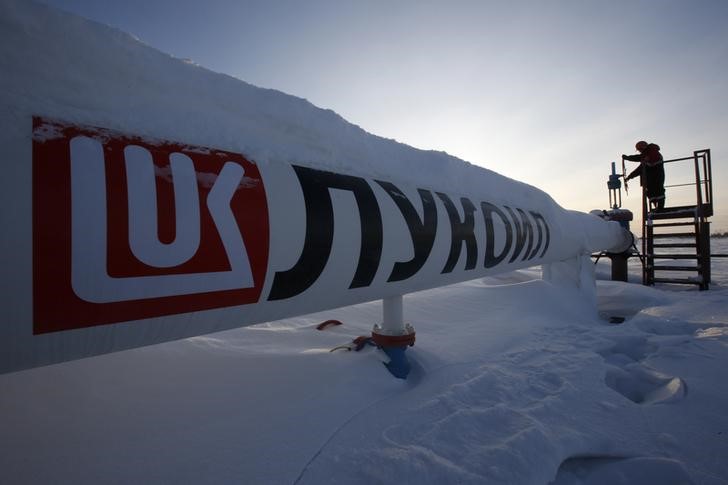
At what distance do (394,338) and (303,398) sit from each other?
0.39 m

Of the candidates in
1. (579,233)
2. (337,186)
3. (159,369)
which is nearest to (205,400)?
(159,369)

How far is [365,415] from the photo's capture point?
0.92m

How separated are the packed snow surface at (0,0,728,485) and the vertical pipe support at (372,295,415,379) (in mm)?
41

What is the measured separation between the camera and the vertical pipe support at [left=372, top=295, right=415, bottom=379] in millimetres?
1197

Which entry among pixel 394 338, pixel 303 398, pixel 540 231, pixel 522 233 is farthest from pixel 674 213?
pixel 303 398

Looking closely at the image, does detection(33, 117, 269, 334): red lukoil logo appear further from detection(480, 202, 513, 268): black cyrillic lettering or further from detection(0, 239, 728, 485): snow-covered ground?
detection(480, 202, 513, 268): black cyrillic lettering

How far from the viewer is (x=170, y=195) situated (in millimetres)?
514

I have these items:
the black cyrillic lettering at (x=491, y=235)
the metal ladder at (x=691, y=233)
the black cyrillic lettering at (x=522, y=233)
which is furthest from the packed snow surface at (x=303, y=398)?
the metal ladder at (x=691, y=233)

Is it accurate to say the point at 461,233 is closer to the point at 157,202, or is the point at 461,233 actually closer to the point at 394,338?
the point at 394,338

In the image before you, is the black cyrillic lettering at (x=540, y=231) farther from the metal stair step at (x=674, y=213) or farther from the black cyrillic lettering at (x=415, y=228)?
the metal stair step at (x=674, y=213)

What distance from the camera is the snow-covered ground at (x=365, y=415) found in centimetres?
70

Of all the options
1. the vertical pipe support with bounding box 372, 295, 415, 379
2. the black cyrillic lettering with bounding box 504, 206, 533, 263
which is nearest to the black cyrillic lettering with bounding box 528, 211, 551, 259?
the black cyrillic lettering with bounding box 504, 206, 533, 263

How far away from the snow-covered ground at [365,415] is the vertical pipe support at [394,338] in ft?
0.13

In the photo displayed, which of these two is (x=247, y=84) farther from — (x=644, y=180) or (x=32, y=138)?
(x=644, y=180)
